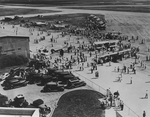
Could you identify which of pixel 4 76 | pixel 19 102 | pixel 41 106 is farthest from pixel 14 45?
pixel 41 106

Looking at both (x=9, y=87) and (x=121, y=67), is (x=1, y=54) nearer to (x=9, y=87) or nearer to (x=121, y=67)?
(x=9, y=87)

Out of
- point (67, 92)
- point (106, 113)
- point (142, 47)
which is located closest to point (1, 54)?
point (67, 92)

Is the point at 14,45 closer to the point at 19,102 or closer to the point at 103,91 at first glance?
the point at 19,102

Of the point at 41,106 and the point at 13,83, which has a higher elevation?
the point at 13,83

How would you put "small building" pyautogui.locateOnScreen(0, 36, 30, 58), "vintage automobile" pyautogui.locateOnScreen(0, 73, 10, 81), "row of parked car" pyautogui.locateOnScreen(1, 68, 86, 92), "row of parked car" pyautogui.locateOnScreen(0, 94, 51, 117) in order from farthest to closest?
"small building" pyautogui.locateOnScreen(0, 36, 30, 58) < "vintage automobile" pyautogui.locateOnScreen(0, 73, 10, 81) < "row of parked car" pyautogui.locateOnScreen(1, 68, 86, 92) < "row of parked car" pyautogui.locateOnScreen(0, 94, 51, 117)

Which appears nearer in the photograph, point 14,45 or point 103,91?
point 103,91

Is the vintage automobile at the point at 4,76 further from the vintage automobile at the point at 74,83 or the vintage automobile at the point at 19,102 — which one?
the vintage automobile at the point at 74,83

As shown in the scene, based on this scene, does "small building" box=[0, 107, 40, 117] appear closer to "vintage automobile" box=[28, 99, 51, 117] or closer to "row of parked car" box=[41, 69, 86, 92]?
"vintage automobile" box=[28, 99, 51, 117]

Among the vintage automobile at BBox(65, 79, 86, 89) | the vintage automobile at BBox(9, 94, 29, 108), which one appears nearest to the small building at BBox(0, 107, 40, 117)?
the vintage automobile at BBox(9, 94, 29, 108)

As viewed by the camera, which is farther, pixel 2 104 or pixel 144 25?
pixel 144 25
